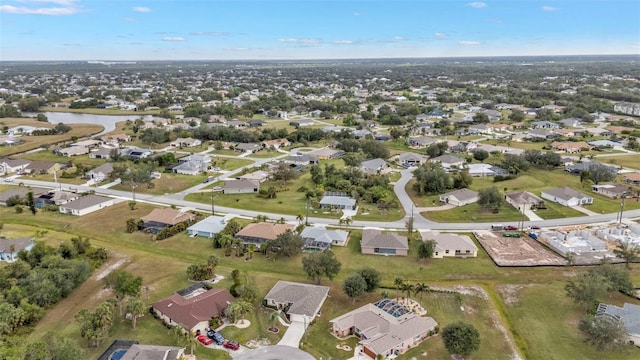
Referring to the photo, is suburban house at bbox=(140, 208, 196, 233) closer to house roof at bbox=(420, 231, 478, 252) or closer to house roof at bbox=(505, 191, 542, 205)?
house roof at bbox=(420, 231, 478, 252)

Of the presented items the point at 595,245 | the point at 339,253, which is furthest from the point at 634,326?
the point at 339,253

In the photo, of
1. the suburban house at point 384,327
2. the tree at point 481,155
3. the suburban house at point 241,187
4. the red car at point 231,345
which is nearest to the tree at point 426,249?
the suburban house at point 384,327

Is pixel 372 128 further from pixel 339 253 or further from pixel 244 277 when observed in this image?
pixel 244 277

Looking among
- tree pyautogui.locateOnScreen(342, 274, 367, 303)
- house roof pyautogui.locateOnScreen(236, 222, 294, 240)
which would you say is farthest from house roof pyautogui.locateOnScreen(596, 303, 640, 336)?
house roof pyautogui.locateOnScreen(236, 222, 294, 240)

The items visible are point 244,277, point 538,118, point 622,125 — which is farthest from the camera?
point 538,118

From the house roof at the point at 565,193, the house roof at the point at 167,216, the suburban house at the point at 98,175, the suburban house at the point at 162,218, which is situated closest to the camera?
the suburban house at the point at 162,218

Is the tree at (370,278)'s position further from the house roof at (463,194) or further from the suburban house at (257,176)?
the suburban house at (257,176)
